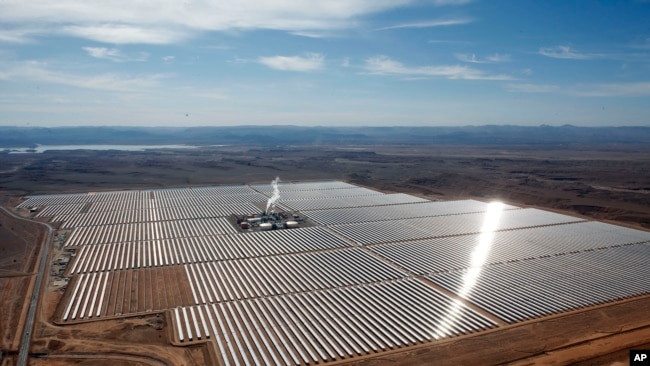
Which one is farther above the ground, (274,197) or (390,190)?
(274,197)

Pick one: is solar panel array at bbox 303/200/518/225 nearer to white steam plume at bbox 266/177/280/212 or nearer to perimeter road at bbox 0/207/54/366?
white steam plume at bbox 266/177/280/212

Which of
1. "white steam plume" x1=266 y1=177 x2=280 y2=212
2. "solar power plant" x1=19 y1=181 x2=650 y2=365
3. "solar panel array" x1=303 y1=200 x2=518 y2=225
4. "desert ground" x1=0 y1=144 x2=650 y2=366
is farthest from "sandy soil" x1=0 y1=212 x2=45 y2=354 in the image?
"solar panel array" x1=303 y1=200 x2=518 y2=225

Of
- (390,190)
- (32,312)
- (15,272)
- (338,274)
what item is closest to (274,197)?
(390,190)

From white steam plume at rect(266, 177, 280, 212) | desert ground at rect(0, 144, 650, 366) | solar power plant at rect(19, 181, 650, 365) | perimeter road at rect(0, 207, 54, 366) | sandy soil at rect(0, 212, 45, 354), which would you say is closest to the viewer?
perimeter road at rect(0, 207, 54, 366)

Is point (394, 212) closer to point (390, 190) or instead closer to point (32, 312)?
Result: point (390, 190)

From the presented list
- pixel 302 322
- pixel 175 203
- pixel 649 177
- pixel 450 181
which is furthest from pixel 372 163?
pixel 302 322

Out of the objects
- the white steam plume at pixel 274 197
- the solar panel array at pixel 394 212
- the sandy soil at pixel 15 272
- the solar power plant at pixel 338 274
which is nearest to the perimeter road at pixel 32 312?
the sandy soil at pixel 15 272

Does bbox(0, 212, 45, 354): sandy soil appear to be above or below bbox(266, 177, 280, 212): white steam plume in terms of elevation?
below
